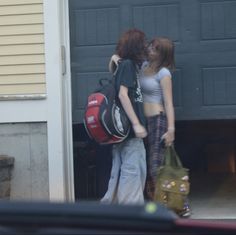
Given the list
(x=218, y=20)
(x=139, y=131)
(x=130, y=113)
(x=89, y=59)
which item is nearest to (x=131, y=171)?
(x=139, y=131)

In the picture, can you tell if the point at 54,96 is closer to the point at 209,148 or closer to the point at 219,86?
the point at 219,86

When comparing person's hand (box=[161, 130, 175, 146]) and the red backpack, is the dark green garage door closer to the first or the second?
person's hand (box=[161, 130, 175, 146])

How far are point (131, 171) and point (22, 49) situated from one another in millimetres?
1958

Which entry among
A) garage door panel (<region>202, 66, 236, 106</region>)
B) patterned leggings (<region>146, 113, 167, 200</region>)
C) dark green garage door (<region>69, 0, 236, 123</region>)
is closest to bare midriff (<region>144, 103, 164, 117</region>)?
patterned leggings (<region>146, 113, 167, 200</region>)

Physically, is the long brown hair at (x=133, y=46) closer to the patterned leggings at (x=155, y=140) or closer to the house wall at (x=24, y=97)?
the patterned leggings at (x=155, y=140)

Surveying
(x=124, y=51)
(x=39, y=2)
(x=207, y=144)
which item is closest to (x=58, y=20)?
(x=39, y=2)

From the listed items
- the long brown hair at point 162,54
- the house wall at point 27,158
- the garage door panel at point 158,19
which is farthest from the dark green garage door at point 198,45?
the house wall at point 27,158

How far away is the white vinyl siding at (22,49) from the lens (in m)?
7.61

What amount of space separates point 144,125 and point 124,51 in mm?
722

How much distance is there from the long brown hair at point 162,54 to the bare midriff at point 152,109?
350 mm

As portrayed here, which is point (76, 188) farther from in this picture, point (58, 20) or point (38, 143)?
point (58, 20)

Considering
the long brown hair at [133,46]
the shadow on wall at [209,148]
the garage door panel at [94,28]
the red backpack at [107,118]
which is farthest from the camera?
the shadow on wall at [209,148]

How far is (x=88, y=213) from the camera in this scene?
214 cm

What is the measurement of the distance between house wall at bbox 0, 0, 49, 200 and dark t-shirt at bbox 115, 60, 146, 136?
1225mm
